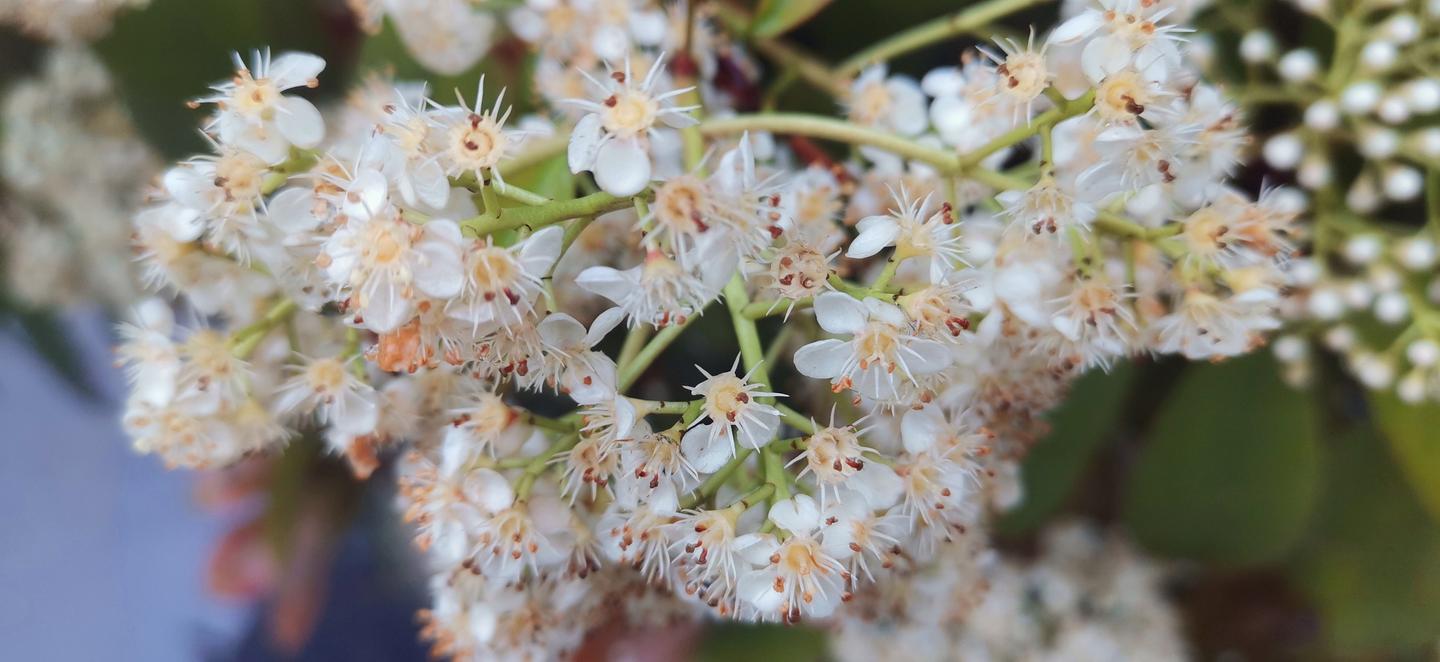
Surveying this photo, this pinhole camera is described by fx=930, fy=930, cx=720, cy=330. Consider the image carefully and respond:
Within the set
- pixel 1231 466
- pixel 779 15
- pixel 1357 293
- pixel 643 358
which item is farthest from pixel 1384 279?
pixel 643 358

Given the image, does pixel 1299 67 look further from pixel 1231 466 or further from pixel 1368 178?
pixel 1231 466

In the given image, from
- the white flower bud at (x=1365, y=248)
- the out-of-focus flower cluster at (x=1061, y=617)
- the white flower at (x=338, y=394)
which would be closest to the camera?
the white flower at (x=338, y=394)

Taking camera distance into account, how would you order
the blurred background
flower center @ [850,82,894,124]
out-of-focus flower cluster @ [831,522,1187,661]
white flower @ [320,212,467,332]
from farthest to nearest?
out-of-focus flower cluster @ [831,522,1187,661] < the blurred background < flower center @ [850,82,894,124] < white flower @ [320,212,467,332]

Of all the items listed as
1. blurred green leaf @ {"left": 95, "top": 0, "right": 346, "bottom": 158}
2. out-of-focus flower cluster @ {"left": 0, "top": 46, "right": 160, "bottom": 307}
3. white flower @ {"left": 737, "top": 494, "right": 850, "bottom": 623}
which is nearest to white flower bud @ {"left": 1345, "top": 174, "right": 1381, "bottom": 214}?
white flower @ {"left": 737, "top": 494, "right": 850, "bottom": 623}

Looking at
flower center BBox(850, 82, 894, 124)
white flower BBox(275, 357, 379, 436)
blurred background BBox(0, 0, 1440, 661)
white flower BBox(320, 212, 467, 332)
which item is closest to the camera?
white flower BBox(320, 212, 467, 332)

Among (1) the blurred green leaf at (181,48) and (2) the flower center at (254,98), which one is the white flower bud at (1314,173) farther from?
(1) the blurred green leaf at (181,48)

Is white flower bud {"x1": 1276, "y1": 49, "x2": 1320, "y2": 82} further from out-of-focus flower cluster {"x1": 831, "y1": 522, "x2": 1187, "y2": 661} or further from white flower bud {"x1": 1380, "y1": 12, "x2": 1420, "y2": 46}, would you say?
out-of-focus flower cluster {"x1": 831, "y1": 522, "x2": 1187, "y2": 661}

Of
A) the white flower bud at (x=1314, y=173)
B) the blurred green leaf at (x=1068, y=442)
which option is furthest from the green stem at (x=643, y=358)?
the white flower bud at (x=1314, y=173)
